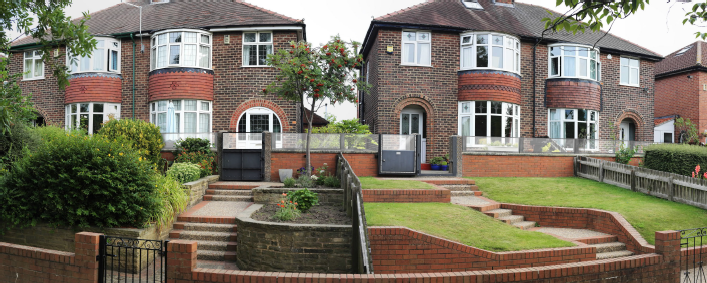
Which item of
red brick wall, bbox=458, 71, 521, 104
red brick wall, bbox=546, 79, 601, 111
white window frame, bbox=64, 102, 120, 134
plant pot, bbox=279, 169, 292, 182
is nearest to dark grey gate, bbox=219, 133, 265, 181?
plant pot, bbox=279, 169, 292, 182

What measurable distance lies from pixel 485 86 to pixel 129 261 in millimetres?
15227

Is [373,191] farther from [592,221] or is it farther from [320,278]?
[320,278]

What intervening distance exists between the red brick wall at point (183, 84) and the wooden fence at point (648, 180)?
15.1 metres

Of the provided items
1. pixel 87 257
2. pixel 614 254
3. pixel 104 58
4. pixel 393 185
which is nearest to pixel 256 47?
pixel 104 58

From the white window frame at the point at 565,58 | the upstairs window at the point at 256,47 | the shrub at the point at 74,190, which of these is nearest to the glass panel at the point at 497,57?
the white window frame at the point at 565,58

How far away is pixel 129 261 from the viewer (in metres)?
7.83

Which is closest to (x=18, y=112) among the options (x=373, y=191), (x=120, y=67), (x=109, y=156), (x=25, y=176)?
(x=25, y=176)

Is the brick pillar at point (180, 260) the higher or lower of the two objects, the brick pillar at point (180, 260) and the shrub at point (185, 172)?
the lower

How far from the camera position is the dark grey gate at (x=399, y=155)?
14.9 m

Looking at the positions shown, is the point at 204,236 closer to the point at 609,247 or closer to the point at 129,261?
the point at 129,261

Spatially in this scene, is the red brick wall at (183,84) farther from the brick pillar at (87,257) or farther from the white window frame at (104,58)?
the brick pillar at (87,257)

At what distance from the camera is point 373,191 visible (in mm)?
10984

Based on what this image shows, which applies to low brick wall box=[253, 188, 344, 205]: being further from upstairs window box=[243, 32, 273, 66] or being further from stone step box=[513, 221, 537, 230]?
upstairs window box=[243, 32, 273, 66]

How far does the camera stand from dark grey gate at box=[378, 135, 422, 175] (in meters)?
14.9
